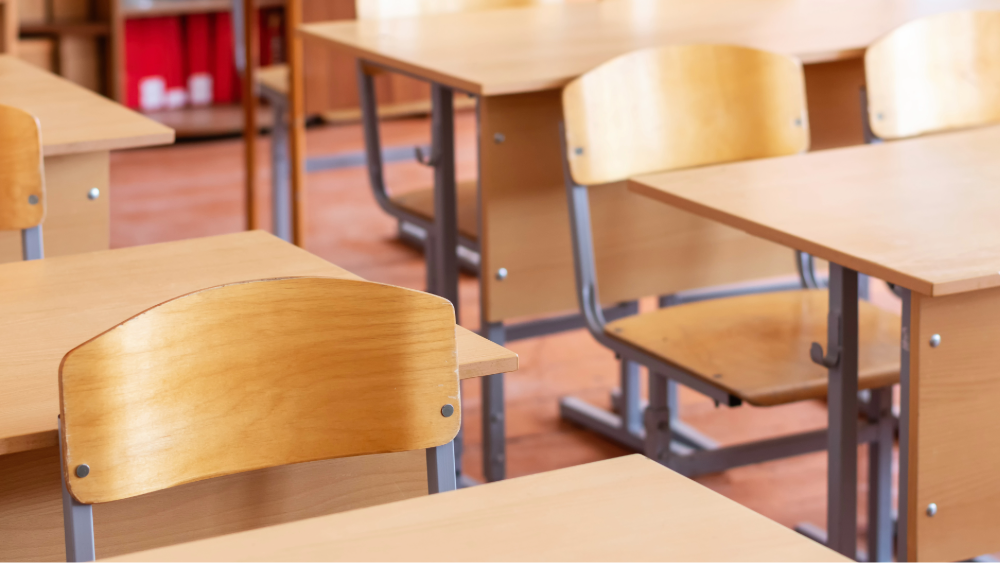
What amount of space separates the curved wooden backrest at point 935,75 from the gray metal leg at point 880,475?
1.63ft

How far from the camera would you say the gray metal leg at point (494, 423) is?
2287 millimetres

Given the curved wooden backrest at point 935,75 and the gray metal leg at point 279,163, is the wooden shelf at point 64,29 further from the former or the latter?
the curved wooden backrest at point 935,75

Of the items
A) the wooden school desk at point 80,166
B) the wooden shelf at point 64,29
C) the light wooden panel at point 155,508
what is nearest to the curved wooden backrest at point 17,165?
the wooden school desk at point 80,166

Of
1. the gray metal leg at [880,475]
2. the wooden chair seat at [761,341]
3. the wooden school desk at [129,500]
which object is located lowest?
the gray metal leg at [880,475]

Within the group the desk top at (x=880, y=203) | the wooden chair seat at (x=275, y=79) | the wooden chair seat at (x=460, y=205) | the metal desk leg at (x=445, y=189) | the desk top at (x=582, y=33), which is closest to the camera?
the desk top at (x=880, y=203)

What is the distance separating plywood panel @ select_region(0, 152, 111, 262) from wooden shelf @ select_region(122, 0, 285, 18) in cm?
304

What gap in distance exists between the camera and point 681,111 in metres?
2.07

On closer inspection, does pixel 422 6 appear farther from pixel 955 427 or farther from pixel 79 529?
pixel 79 529

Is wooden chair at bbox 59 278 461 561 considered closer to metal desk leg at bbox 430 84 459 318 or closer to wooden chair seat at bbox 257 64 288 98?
metal desk leg at bbox 430 84 459 318

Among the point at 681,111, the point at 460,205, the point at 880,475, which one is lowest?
the point at 880,475

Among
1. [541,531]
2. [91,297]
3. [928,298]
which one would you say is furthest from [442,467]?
[928,298]

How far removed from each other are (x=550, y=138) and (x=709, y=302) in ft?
1.35

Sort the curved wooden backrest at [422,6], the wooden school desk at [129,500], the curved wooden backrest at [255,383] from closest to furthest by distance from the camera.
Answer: the curved wooden backrest at [255,383]
the wooden school desk at [129,500]
the curved wooden backrest at [422,6]

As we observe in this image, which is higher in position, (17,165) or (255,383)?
(17,165)
